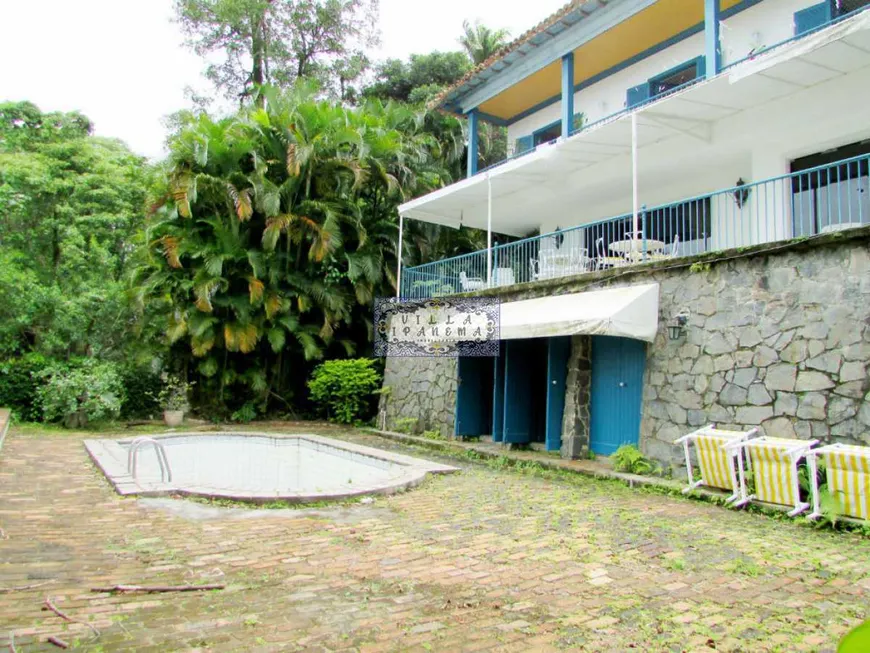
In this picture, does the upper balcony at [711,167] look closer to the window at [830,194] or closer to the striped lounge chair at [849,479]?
the window at [830,194]

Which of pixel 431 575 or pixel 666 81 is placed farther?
pixel 666 81

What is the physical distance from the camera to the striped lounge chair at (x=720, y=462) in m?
7.76

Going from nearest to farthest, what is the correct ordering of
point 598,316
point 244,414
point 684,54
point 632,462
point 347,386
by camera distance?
1. point 598,316
2. point 632,462
3. point 684,54
4. point 347,386
5. point 244,414

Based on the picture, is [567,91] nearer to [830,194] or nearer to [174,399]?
[830,194]

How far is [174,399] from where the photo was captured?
56.9ft

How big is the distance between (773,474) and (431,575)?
4.56 metres

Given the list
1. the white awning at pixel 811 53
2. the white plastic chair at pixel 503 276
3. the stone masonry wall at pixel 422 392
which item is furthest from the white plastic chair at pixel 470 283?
the white awning at pixel 811 53

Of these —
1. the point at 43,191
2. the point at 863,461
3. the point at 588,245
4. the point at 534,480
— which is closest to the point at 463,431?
the point at 534,480

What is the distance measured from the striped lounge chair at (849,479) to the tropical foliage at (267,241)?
42.9 feet

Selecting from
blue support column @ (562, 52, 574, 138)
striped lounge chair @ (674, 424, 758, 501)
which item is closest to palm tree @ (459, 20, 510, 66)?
blue support column @ (562, 52, 574, 138)

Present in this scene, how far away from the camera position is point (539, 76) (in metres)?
15.9

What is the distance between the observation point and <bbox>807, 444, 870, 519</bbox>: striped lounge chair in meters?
6.48

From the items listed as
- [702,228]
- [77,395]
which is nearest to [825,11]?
[702,228]

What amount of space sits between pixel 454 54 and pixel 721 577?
27655 millimetres
